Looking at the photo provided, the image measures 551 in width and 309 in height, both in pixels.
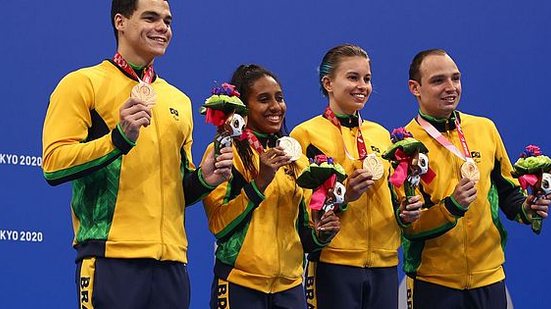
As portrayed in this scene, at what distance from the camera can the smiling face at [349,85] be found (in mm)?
4117

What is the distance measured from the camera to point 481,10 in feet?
18.2

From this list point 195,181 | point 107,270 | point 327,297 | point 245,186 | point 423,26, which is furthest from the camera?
point 423,26

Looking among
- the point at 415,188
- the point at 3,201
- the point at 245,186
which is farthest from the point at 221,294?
the point at 3,201

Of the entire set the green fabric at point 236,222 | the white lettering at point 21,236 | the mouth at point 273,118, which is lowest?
the green fabric at point 236,222

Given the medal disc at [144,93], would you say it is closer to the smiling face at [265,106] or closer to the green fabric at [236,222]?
the green fabric at [236,222]

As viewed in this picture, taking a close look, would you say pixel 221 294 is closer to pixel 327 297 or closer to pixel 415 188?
pixel 327 297

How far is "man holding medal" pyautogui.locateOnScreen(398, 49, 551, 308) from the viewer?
4062mm

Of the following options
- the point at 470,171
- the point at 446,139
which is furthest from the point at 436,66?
the point at 470,171

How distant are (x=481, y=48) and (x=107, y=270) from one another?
3.11 metres

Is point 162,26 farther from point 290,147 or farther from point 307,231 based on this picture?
point 307,231

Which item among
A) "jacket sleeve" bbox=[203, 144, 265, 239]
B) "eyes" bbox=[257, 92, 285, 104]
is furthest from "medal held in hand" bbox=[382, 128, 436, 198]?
"jacket sleeve" bbox=[203, 144, 265, 239]

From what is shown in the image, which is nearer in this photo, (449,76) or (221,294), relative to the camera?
(221,294)

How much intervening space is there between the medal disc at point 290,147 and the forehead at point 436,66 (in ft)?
3.26

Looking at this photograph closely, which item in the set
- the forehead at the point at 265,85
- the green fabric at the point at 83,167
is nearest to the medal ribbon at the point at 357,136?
the forehead at the point at 265,85
